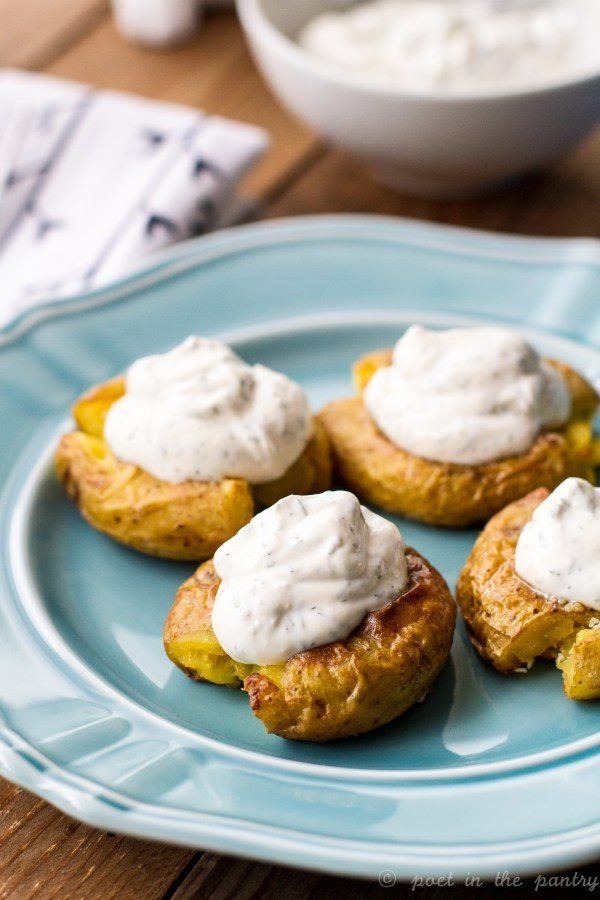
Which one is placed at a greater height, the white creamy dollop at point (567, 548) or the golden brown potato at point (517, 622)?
the white creamy dollop at point (567, 548)

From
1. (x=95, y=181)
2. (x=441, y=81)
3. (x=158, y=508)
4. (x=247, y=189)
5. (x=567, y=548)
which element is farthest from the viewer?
(x=247, y=189)

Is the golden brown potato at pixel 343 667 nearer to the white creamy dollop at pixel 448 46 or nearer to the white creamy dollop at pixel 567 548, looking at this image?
the white creamy dollop at pixel 567 548

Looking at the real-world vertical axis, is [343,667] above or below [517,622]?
above

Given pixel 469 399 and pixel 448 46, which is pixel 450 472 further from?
pixel 448 46

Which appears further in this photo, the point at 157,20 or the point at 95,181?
the point at 157,20

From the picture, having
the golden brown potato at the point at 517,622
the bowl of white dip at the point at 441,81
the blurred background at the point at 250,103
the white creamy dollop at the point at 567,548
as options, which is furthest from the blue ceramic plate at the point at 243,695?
the blurred background at the point at 250,103

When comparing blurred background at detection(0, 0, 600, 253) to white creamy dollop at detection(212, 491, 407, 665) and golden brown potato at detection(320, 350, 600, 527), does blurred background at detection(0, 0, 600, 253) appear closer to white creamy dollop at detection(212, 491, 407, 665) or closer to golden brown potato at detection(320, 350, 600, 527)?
golden brown potato at detection(320, 350, 600, 527)

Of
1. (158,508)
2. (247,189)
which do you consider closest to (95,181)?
(247,189)
